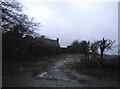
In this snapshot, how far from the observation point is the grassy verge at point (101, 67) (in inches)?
750

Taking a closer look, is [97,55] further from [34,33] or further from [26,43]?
[26,43]

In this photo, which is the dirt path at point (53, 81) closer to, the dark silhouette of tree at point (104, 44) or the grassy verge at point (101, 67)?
the grassy verge at point (101, 67)

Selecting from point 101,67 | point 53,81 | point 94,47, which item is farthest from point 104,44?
point 53,81

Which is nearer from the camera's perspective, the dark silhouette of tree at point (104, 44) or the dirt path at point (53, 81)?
the dirt path at point (53, 81)

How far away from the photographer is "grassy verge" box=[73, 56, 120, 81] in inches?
750

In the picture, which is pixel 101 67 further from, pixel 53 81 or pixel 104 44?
pixel 53 81

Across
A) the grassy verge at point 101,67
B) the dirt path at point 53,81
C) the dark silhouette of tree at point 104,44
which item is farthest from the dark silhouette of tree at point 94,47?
the dirt path at point 53,81

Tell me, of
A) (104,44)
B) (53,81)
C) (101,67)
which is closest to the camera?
(53,81)

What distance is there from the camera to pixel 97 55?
76.1ft

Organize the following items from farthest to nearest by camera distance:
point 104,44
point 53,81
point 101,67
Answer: point 104,44 < point 101,67 < point 53,81

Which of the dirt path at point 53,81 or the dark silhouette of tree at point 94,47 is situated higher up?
the dark silhouette of tree at point 94,47

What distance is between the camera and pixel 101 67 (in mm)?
21000

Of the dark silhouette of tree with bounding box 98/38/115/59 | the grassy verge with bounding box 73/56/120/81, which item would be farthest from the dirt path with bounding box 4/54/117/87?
the dark silhouette of tree with bounding box 98/38/115/59

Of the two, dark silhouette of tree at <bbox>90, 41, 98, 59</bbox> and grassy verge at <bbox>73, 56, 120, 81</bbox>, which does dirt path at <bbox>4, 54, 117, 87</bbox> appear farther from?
dark silhouette of tree at <bbox>90, 41, 98, 59</bbox>
